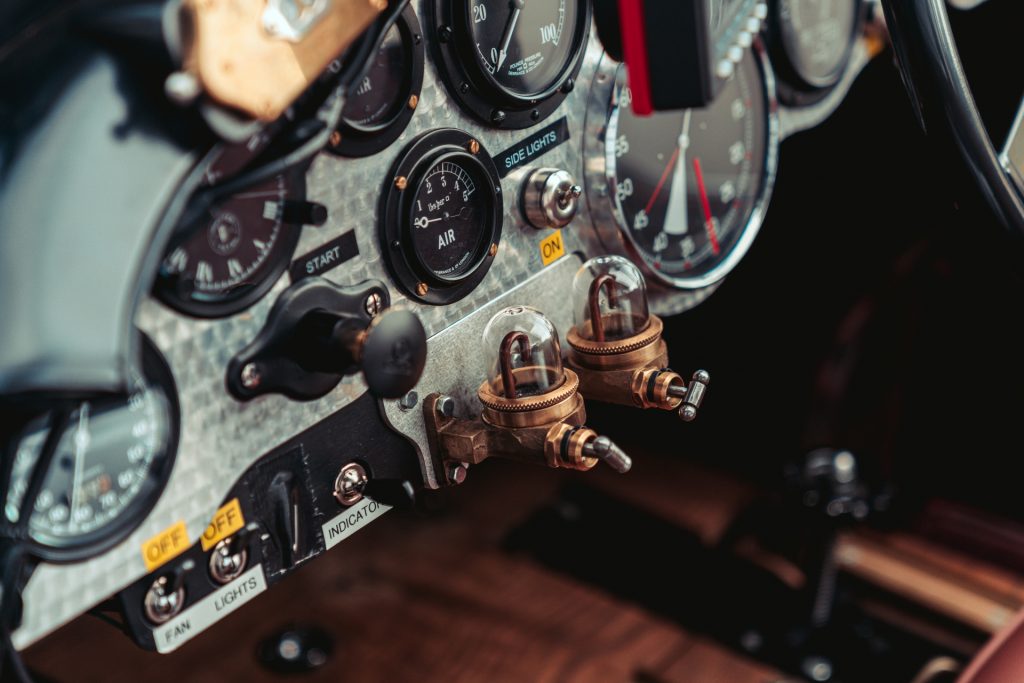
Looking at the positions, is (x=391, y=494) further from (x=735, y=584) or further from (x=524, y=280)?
(x=735, y=584)

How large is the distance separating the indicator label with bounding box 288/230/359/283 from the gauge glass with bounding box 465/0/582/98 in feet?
0.86

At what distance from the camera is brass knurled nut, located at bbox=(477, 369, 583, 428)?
116 cm

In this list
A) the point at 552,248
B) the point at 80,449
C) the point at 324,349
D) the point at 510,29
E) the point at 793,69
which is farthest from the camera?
the point at 793,69

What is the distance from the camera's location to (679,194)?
160 cm

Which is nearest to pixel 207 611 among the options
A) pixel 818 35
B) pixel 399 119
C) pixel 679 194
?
pixel 399 119

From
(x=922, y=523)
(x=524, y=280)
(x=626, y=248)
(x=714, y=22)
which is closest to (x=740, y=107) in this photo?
(x=626, y=248)

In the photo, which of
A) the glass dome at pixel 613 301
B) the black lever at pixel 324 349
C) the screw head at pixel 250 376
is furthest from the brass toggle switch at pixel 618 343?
the screw head at pixel 250 376

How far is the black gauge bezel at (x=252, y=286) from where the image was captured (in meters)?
0.97

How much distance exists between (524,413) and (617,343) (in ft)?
0.59

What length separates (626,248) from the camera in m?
1.49

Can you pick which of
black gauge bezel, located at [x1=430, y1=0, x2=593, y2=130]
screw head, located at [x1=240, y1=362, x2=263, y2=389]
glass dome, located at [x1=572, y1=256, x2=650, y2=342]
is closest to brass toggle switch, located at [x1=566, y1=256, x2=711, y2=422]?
glass dome, located at [x1=572, y1=256, x2=650, y2=342]

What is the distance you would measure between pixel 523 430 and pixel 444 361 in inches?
5.4

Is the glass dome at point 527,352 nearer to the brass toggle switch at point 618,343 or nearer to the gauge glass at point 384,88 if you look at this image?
the brass toggle switch at point 618,343

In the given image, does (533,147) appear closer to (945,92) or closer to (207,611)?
(945,92)
